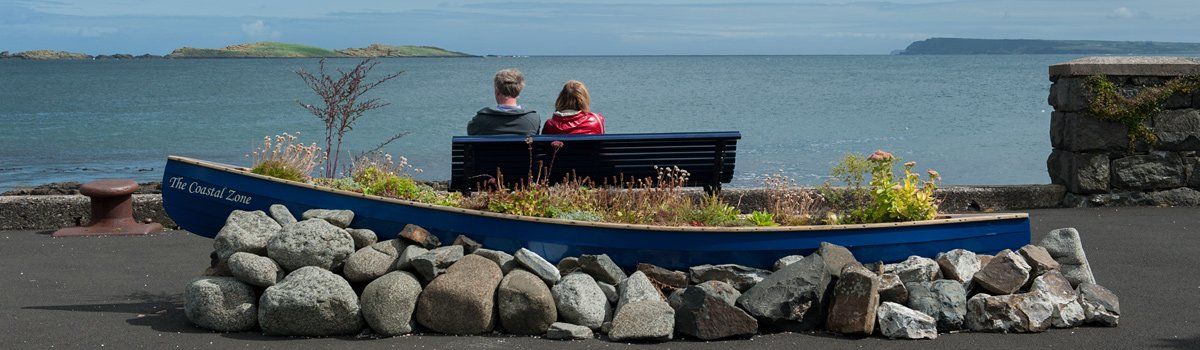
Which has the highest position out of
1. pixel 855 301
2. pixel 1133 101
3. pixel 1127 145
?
pixel 1133 101

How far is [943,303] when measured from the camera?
6.34 metres

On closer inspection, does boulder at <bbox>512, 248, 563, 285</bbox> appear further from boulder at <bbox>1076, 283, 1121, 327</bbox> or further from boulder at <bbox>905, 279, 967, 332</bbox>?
boulder at <bbox>1076, 283, 1121, 327</bbox>

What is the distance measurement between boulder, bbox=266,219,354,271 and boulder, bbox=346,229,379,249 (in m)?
0.14

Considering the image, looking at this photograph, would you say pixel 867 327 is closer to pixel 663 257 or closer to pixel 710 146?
pixel 663 257

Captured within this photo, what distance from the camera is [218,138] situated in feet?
114

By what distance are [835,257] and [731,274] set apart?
58 cm

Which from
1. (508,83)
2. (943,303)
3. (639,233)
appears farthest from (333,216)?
(943,303)

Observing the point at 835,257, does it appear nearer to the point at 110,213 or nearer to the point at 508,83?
the point at 508,83

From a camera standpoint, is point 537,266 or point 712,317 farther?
point 537,266

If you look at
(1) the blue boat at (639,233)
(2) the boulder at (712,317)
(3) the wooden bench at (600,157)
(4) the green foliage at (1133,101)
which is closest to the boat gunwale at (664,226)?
(1) the blue boat at (639,233)

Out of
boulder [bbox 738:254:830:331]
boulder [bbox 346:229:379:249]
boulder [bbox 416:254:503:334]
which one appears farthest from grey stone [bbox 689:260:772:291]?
boulder [bbox 346:229:379:249]

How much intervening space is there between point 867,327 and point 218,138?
31418mm

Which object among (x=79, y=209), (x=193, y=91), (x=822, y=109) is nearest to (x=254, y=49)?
(x=193, y=91)

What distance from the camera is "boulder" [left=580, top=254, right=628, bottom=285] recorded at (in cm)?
639
